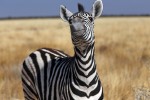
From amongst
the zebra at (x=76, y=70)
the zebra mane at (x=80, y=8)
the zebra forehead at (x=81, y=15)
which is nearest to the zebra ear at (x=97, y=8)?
the zebra at (x=76, y=70)

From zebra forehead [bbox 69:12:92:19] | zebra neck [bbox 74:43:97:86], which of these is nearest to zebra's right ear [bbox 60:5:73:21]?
zebra forehead [bbox 69:12:92:19]

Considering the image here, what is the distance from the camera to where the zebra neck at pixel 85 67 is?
181 inches

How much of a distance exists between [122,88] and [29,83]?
206 centimetres

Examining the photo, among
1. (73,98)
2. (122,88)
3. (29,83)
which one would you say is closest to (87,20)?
(73,98)

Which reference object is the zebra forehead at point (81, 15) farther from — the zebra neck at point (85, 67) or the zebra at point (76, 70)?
the zebra neck at point (85, 67)

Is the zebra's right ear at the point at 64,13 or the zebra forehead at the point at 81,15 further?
the zebra's right ear at the point at 64,13

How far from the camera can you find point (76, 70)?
467cm

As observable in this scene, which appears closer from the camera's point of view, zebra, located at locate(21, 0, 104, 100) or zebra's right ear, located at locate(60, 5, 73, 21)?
zebra, located at locate(21, 0, 104, 100)

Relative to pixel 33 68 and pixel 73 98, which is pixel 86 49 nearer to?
pixel 73 98

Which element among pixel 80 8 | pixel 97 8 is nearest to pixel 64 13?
pixel 80 8

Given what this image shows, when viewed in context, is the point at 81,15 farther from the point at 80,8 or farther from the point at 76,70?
the point at 76,70

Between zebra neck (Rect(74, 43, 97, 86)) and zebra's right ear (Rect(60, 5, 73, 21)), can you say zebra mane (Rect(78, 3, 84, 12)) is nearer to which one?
zebra's right ear (Rect(60, 5, 73, 21))

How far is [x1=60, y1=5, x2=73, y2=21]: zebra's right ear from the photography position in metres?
4.68

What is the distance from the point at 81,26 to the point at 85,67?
49 centimetres
